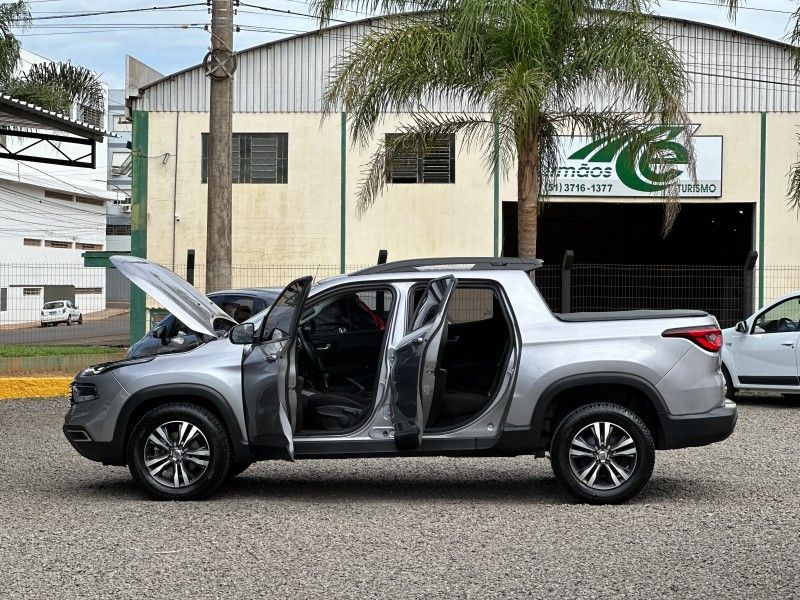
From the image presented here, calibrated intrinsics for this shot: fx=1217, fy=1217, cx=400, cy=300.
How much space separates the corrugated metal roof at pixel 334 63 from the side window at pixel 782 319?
1105 centimetres

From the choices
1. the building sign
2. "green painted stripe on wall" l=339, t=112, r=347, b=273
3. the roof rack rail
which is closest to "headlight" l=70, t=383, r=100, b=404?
the roof rack rail

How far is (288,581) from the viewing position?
6301mm

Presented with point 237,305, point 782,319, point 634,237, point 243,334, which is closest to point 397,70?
point 237,305

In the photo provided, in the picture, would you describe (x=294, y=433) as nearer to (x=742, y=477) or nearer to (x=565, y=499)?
(x=565, y=499)

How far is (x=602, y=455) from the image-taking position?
851 centimetres

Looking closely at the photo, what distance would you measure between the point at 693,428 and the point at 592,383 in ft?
2.57

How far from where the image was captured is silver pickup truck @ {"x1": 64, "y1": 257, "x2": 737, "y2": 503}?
8.45 meters

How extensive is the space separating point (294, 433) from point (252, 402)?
1.23ft

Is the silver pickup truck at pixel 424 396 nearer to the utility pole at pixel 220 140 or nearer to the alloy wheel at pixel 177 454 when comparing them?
the alloy wheel at pixel 177 454

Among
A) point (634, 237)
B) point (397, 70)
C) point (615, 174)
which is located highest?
point (397, 70)

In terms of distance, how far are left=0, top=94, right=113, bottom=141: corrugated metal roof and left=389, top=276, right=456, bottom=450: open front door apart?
1293 centimetres

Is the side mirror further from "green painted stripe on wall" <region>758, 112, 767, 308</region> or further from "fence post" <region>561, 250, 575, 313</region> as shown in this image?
"green painted stripe on wall" <region>758, 112, 767, 308</region>

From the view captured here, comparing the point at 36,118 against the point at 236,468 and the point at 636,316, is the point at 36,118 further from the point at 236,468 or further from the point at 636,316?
the point at 636,316

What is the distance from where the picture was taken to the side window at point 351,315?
935 centimetres
